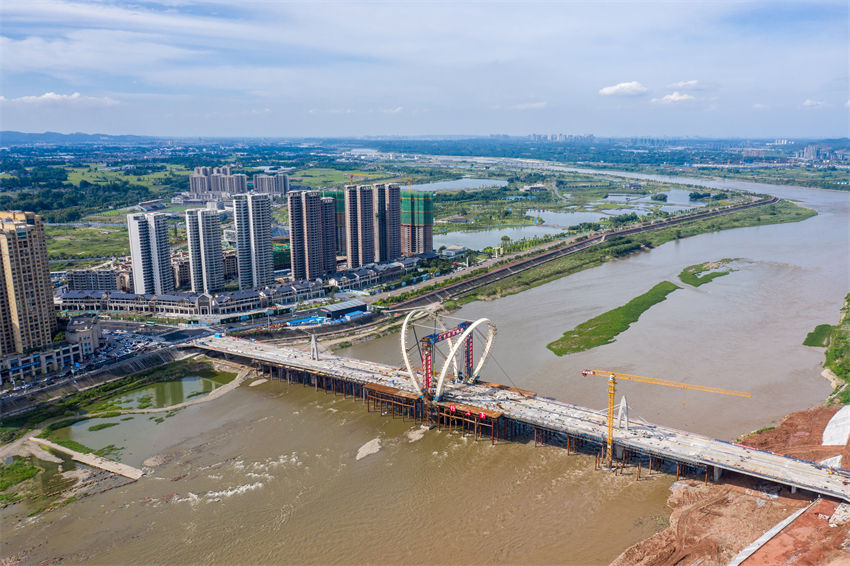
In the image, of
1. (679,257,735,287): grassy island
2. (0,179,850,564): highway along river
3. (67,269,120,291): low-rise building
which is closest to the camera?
(0,179,850,564): highway along river

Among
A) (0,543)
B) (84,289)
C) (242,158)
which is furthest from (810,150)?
(0,543)

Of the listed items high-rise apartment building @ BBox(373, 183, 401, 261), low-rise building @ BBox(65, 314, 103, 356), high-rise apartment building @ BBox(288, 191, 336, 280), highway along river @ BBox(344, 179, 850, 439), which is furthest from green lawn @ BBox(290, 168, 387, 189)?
low-rise building @ BBox(65, 314, 103, 356)

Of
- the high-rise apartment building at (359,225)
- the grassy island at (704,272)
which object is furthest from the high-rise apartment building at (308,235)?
the grassy island at (704,272)

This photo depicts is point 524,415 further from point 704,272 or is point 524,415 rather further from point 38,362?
point 704,272

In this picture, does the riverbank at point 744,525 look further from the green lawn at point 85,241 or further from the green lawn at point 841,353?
the green lawn at point 85,241

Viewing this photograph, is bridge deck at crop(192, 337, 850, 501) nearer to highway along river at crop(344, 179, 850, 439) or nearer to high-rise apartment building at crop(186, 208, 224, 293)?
highway along river at crop(344, 179, 850, 439)

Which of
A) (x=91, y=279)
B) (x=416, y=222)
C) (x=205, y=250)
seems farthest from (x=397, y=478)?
(x=416, y=222)

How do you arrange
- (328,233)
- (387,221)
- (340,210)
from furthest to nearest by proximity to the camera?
(340,210), (387,221), (328,233)
